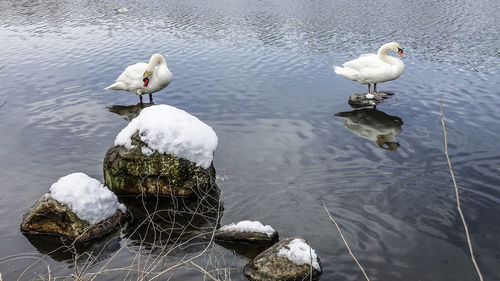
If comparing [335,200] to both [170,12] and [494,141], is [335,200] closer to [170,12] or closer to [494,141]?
[494,141]

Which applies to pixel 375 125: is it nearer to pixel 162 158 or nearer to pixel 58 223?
pixel 162 158

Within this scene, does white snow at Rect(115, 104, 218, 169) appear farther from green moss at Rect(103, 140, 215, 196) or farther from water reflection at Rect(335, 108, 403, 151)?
water reflection at Rect(335, 108, 403, 151)

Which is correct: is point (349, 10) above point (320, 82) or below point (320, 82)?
above

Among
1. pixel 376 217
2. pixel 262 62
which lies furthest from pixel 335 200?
pixel 262 62

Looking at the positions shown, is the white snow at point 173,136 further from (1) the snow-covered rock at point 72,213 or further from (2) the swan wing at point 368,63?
(2) the swan wing at point 368,63

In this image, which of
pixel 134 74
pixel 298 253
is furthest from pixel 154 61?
pixel 298 253

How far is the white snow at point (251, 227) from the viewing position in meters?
6.53

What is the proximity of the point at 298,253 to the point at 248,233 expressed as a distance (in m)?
1.01

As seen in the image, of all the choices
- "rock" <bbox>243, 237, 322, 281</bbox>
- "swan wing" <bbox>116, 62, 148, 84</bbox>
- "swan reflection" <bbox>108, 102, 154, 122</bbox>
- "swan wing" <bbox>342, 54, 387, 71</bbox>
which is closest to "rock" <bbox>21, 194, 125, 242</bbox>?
"rock" <bbox>243, 237, 322, 281</bbox>

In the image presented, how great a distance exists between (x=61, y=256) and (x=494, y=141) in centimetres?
944

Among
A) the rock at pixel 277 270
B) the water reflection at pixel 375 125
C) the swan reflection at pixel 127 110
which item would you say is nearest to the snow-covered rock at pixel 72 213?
the rock at pixel 277 270

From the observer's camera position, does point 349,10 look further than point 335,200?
Yes

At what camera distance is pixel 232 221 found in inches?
285

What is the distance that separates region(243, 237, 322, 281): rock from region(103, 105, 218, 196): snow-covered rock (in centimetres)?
244
